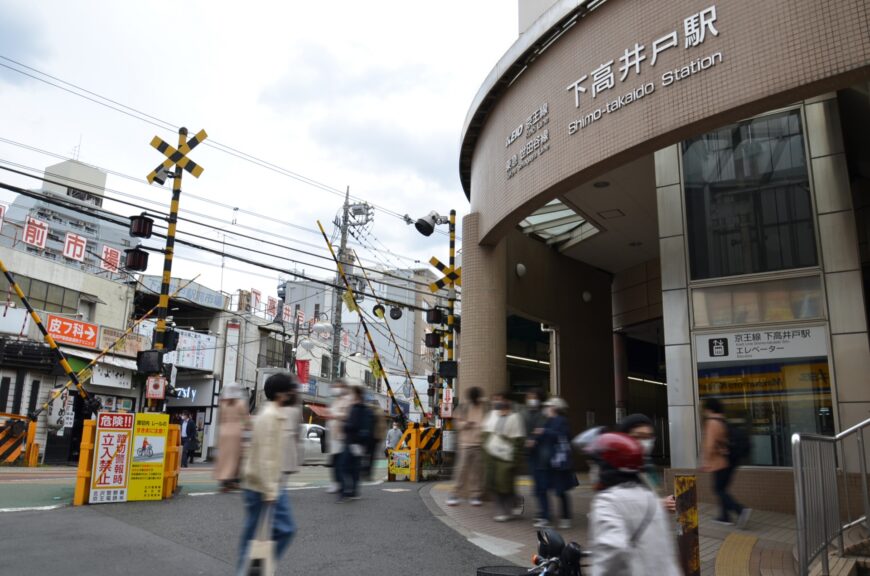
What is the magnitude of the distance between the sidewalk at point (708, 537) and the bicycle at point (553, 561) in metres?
2.25

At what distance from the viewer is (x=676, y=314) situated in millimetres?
11438

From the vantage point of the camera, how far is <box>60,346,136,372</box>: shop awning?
25.1m

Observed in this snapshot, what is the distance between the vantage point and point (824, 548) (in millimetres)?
5547

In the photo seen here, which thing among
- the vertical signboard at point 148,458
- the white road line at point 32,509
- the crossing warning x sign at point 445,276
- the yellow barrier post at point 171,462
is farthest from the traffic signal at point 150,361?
the crossing warning x sign at point 445,276

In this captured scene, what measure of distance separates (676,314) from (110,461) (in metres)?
9.68

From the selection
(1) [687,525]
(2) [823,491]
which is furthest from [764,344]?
(1) [687,525]

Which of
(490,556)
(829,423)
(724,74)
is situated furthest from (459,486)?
(724,74)

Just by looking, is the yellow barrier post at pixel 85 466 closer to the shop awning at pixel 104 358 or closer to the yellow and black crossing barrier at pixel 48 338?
the yellow and black crossing barrier at pixel 48 338

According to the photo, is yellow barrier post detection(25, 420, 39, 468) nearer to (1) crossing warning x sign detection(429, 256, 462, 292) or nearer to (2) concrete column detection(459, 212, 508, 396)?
(1) crossing warning x sign detection(429, 256, 462, 292)

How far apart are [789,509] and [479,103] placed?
9.82 metres

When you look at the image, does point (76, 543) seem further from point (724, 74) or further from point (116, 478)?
point (724, 74)

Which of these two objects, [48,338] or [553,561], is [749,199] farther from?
[48,338]

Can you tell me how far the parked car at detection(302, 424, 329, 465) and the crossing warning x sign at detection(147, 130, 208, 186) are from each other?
50.6 ft

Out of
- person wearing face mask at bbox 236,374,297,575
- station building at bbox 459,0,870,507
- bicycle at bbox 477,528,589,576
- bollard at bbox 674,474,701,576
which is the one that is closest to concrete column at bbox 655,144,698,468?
station building at bbox 459,0,870,507
